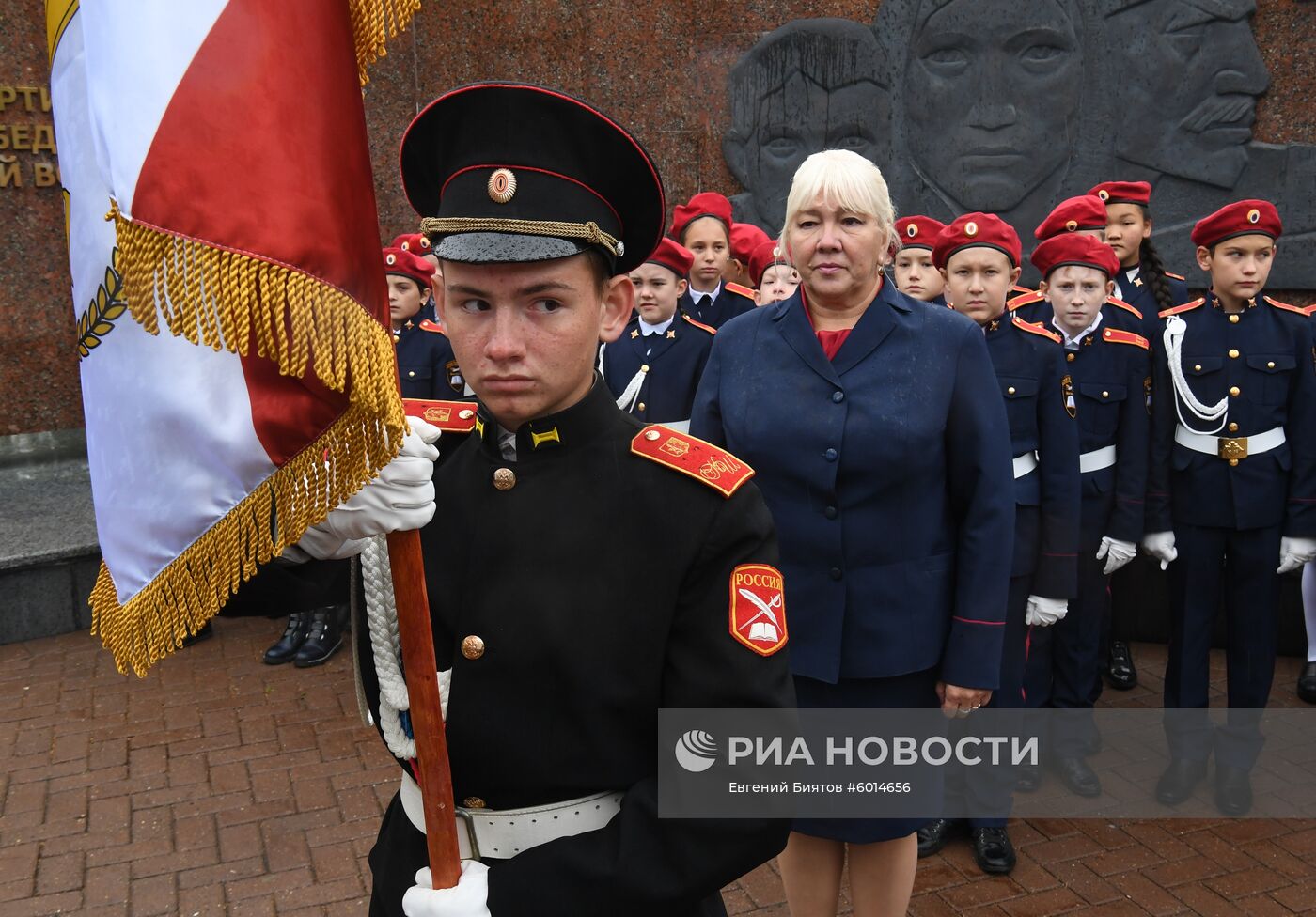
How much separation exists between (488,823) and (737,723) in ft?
1.37

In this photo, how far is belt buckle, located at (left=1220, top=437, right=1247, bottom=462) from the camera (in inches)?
167

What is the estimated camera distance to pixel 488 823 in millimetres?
1622

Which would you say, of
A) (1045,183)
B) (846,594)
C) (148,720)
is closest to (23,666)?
(148,720)

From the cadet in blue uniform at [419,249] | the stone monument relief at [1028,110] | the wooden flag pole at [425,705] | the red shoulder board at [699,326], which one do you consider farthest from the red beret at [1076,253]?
the wooden flag pole at [425,705]

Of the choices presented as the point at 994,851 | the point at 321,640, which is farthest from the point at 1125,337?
the point at 321,640

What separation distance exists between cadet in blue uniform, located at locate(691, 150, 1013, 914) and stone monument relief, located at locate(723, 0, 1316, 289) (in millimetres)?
5303

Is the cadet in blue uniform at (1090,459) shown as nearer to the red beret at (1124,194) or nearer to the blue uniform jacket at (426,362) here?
the red beret at (1124,194)

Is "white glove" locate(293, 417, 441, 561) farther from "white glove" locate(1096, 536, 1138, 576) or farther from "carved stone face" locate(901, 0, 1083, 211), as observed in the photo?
"carved stone face" locate(901, 0, 1083, 211)

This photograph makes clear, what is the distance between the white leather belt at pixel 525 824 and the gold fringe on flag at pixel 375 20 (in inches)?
42.1

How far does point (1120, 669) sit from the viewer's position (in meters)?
5.36

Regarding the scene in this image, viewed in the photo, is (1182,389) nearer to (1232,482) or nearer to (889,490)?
(1232,482)

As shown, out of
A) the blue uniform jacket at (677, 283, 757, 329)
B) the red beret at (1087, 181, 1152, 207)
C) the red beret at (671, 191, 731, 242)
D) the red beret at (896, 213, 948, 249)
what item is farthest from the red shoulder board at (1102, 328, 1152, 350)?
the red beret at (671, 191, 731, 242)

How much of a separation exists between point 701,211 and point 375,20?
5.49m

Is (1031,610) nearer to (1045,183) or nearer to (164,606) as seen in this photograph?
(164,606)
